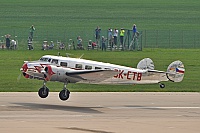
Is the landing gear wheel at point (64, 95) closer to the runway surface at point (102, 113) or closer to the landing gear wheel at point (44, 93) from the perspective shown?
the runway surface at point (102, 113)

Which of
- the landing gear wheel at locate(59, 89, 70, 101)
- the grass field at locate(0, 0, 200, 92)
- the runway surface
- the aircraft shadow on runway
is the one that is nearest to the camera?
the runway surface

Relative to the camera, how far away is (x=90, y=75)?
1492 inches

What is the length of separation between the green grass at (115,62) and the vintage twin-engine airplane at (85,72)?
6.99 m

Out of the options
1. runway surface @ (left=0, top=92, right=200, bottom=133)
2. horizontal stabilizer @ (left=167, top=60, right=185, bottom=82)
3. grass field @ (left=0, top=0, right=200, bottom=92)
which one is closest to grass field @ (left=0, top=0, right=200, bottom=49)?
grass field @ (left=0, top=0, right=200, bottom=92)

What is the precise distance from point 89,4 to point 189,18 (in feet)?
78.6

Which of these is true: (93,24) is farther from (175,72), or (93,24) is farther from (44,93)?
(44,93)

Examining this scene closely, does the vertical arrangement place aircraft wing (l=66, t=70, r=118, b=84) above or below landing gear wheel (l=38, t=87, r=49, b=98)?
above

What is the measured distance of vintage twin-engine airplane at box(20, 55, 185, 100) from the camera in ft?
125

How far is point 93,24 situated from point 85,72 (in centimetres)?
6804

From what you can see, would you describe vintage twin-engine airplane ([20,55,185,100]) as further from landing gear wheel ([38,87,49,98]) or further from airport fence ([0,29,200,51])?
airport fence ([0,29,200,51])

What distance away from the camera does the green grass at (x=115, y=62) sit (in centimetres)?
4772

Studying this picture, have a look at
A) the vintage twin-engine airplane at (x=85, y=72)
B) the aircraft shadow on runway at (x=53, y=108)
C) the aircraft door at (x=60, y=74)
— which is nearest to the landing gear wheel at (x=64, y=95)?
the vintage twin-engine airplane at (x=85, y=72)

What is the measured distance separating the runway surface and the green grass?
13.1 feet

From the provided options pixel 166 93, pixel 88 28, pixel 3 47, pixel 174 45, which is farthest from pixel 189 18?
pixel 166 93
